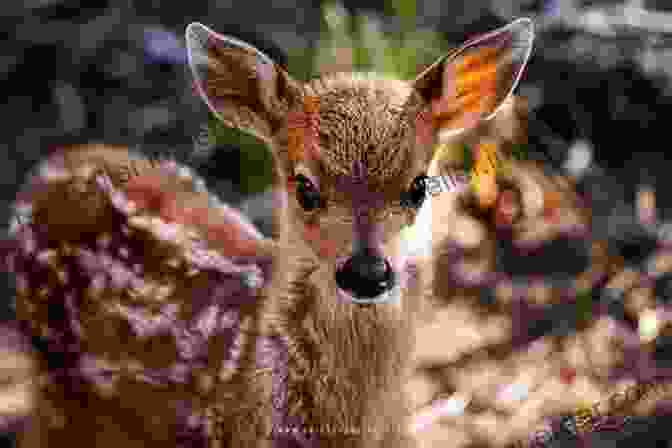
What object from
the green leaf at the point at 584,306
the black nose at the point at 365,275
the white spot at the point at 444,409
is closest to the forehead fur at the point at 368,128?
the black nose at the point at 365,275

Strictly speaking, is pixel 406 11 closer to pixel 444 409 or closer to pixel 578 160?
pixel 578 160

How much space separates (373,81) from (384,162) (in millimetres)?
211

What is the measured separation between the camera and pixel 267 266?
179 cm

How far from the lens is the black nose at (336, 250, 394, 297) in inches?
51.4

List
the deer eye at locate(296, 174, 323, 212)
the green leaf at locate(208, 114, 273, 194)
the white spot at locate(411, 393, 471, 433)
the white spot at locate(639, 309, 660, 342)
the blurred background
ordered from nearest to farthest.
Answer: the deer eye at locate(296, 174, 323, 212), the white spot at locate(411, 393, 471, 433), the white spot at locate(639, 309, 660, 342), the green leaf at locate(208, 114, 273, 194), the blurred background

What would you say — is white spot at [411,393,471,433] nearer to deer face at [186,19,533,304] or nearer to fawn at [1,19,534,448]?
fawn at [1,19,534,448]

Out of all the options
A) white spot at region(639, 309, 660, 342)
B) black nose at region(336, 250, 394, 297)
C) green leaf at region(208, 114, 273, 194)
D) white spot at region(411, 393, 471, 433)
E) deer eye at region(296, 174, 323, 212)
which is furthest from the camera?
green leaf at region(208, 114, 273, 194)

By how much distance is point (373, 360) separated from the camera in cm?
158

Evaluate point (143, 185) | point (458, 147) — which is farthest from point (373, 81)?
point (458, 147)

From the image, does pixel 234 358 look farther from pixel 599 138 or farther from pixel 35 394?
pixel 599 138

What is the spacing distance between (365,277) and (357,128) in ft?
0.76

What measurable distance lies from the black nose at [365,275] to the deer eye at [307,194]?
0.13 meters

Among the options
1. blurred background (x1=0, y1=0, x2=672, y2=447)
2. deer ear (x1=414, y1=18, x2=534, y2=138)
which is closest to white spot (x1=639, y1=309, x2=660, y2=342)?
blurred background (x1=0, y1=0, x2=672, y2=447)

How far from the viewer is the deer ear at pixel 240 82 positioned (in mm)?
1438
